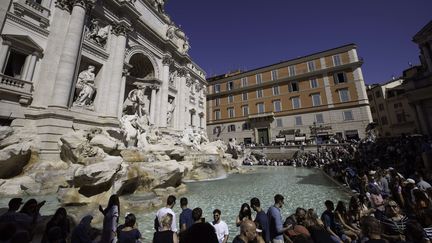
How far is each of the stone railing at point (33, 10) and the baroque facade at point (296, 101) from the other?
28.2 metres

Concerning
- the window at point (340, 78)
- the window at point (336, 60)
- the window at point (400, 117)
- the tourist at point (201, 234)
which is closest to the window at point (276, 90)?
the window at point (340, 78)

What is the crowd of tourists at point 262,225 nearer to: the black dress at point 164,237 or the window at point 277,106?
the black dress at point 164,237

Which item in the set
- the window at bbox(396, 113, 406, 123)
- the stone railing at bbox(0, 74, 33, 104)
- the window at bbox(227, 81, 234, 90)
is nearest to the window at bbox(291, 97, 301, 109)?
the window at bbox(227, 81, 234, 90)

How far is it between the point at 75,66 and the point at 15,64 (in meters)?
2.58

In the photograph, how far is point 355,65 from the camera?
2759cm

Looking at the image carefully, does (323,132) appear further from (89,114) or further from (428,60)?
Answer: (89,114)

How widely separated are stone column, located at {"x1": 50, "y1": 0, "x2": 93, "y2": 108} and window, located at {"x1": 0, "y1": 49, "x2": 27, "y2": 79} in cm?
171

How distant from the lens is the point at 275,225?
3.23 metres

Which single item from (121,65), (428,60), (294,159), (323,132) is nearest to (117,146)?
(121,65)

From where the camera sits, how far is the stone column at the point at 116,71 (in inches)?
542

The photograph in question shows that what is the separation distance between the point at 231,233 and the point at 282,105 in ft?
98.9

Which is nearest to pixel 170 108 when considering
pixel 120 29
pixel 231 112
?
pixel 120 29

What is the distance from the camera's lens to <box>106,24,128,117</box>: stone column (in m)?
13.8

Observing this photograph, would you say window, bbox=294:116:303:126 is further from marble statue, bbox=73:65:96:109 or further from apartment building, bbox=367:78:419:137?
Answer: marble statue, bbox=73:65:96:109
